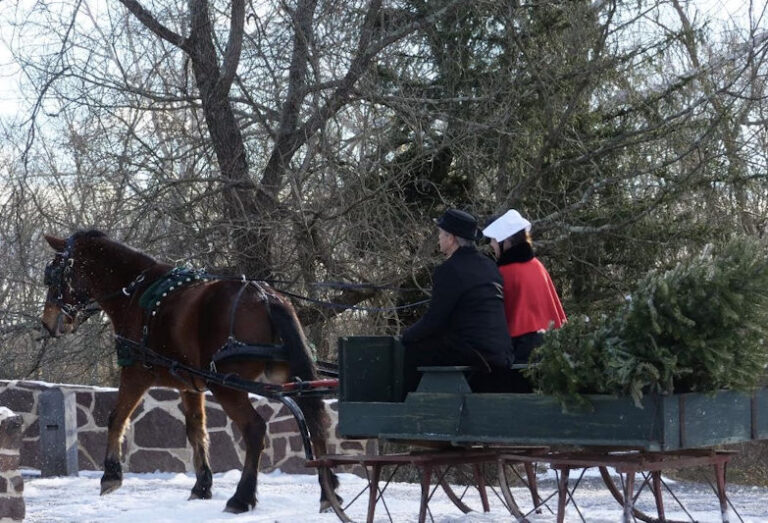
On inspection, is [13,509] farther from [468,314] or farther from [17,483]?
[468,314]

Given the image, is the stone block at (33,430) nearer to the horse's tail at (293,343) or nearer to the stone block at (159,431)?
the stone block at (159,431)

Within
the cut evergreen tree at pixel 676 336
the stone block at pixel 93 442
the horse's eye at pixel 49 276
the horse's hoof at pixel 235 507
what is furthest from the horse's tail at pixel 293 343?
the stone block at pixel 93 442

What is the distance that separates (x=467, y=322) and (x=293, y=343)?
2208 millimetres

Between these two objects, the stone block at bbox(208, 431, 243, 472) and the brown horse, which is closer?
the brown horse

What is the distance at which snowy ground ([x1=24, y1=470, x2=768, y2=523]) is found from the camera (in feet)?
26.5

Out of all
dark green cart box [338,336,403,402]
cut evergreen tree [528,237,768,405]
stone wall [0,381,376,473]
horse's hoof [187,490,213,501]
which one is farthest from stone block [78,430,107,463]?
cut evergreen tree [528,237,768,405]

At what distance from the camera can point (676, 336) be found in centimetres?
553

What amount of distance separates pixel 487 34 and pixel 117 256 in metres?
6.90

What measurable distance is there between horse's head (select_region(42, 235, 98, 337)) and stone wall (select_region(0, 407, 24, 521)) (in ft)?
6.75

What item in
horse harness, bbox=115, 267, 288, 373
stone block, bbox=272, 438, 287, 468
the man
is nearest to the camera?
the man

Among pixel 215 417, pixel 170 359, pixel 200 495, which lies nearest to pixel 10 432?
pixel 170 359

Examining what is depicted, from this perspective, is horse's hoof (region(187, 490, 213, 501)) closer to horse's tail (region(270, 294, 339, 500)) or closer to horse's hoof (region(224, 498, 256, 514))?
horse's hoof (region(224, 498, 256, 514))

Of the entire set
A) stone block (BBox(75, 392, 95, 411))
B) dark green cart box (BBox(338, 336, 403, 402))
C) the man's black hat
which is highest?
the man's black hat

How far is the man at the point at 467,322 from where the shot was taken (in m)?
6.50
